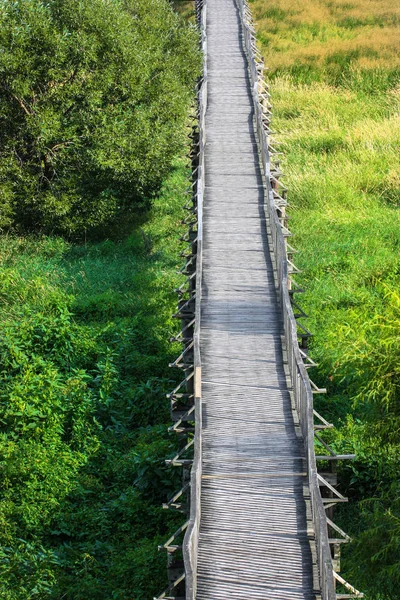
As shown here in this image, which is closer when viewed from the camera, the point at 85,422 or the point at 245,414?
the point at 245,414

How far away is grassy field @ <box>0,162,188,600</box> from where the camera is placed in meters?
14.1

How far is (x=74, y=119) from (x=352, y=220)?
8.46 metres

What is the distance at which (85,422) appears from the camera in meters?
17.5

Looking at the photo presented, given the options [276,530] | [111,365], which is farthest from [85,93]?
[276,530]

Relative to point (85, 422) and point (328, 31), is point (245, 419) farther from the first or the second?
point (328, 31)

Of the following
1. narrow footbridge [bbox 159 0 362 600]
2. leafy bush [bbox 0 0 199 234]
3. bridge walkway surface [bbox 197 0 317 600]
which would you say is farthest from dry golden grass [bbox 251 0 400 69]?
bridge walkway surface [bbox 197 0 317 600]

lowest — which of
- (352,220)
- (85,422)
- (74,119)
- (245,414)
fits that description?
(85,422)

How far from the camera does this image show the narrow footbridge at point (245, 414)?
420 inches

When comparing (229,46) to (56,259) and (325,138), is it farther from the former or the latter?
(56,259)

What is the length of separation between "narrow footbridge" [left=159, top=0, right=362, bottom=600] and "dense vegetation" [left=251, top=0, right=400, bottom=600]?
778 millimetres

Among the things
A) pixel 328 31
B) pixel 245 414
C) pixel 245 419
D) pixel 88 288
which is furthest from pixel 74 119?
pixel 328 31

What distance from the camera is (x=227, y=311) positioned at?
15.9 metres

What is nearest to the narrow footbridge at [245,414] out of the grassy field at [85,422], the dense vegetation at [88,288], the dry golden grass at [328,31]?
the grassy field at [85,422]

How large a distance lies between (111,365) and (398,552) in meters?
8.42
